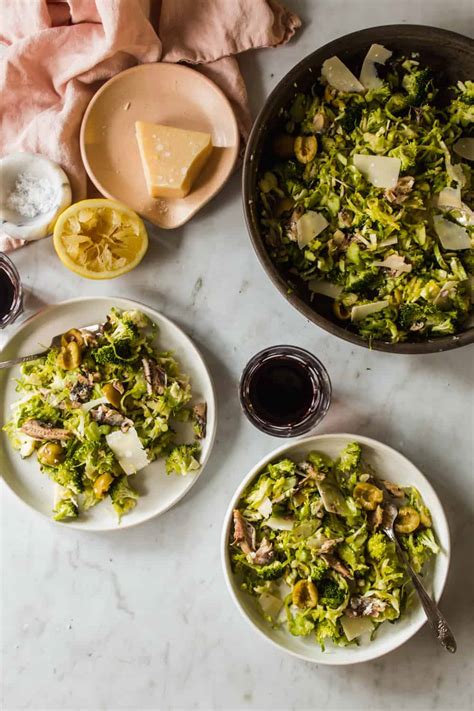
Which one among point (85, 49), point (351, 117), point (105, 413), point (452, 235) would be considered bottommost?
point (105, 413)

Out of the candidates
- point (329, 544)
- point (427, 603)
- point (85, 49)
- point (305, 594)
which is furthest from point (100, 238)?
point (427, 603)

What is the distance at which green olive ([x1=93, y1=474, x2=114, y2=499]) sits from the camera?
7.27 ft

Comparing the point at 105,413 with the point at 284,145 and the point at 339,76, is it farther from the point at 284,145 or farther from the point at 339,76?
the point at 339,76

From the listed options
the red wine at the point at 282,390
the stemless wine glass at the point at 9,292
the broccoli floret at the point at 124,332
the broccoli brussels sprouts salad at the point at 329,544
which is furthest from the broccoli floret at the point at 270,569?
the stemless wine glass at the point at 9,292

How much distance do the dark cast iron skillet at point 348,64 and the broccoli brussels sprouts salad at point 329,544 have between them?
0.45m

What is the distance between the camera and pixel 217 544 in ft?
7.77

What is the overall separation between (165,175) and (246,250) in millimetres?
377

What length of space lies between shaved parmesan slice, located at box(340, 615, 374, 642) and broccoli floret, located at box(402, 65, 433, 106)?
1.61 metres

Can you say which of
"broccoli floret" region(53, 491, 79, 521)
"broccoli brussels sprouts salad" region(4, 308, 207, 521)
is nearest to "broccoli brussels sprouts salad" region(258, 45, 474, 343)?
"broccoli brussels sprouts salad" region(4, 308, 207, 521)

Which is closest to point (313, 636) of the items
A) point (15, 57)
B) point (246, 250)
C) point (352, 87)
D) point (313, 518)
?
point (313, 518)

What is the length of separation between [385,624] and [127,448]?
3.34 ft

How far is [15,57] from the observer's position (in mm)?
2211

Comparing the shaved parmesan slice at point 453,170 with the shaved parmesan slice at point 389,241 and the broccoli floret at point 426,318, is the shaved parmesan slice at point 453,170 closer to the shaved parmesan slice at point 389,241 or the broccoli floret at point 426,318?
the shaved parmesan slice at point 389,241

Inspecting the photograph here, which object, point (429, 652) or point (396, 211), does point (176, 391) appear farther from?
point (429, 652)
